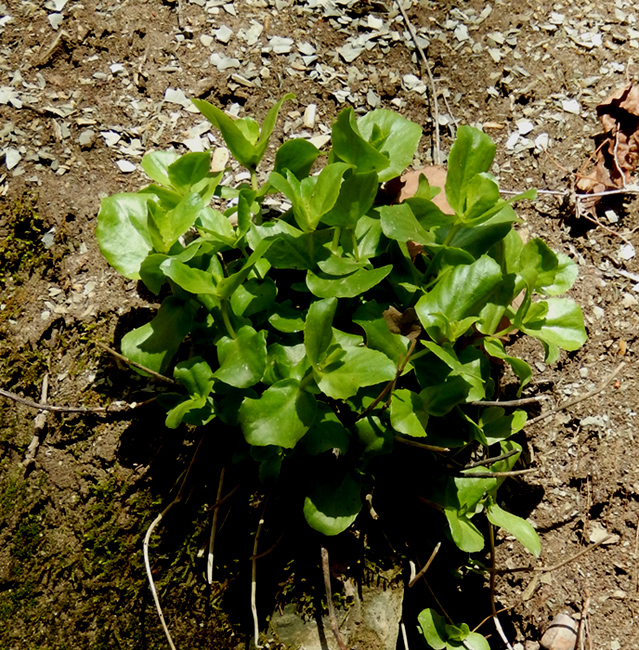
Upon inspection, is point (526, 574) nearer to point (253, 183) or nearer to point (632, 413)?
point (632, 413)

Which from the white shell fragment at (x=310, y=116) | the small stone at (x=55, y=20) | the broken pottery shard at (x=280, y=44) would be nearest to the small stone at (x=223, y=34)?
the broken pottery shard at (x=280, y=44)

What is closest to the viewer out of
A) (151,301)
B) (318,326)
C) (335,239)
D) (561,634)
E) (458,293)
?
(318,326)

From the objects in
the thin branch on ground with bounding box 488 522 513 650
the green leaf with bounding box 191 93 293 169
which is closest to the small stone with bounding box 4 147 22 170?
the green leaf with bounding box 191 93 293 169

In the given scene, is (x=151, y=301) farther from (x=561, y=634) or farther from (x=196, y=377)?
(x=561, y=634)

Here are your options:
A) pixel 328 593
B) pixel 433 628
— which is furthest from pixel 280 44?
pixel 433 628

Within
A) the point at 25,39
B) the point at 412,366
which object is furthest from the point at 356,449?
the point at 25,39

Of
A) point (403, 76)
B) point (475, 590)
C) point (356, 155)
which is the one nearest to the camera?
point (356, 155)
